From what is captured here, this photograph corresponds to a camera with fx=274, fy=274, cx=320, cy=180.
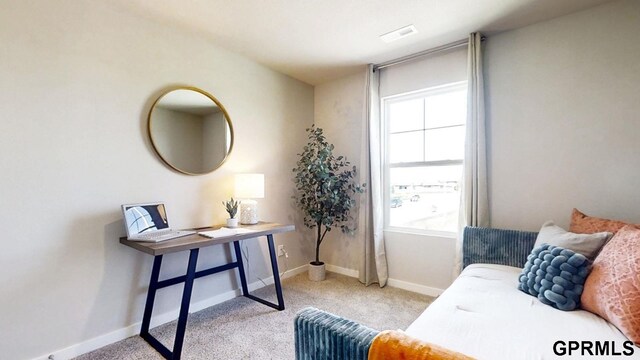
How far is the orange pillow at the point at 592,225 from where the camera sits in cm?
162

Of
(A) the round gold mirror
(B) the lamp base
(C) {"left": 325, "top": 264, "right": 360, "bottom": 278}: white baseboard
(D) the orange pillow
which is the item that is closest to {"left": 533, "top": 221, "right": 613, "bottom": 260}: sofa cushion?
(D) the orange pillow

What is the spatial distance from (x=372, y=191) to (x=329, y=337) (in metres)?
2.24

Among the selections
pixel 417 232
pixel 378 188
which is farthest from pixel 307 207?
pixel 417 232

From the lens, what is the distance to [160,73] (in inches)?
88.0

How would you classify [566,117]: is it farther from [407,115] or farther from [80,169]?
[80,169]

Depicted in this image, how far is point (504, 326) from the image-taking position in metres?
1.23

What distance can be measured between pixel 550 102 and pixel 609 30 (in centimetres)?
57

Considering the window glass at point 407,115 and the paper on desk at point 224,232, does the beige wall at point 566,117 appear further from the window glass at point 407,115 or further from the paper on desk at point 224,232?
the paper on desk at point 224,232

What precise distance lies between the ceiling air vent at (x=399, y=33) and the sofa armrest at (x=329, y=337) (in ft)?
7.58

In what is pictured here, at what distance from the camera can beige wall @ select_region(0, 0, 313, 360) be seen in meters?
1.63

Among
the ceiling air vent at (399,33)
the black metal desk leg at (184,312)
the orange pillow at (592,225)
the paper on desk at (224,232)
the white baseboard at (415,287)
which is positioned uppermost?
the ceiling air vent at (399,33)

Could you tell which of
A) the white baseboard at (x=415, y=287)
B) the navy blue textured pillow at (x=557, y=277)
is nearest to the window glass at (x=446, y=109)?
the navy blue textured pillow at (x=557, y=277)

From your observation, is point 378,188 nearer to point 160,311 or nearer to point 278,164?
point 278,164

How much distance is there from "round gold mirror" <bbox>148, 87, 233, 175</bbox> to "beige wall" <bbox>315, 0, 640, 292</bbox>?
2373mm
